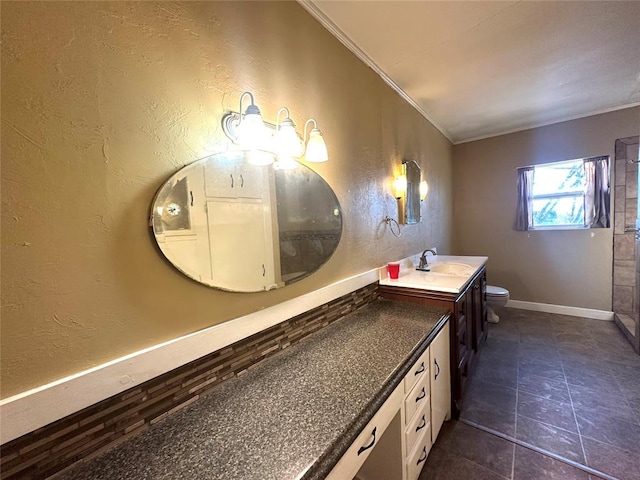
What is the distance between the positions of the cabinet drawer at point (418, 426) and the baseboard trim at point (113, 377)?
2.57ft

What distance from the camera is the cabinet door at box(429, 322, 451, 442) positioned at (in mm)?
1400

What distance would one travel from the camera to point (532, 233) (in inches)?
137

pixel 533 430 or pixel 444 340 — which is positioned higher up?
pixel 444 340

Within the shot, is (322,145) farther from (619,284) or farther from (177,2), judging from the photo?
(619,284)

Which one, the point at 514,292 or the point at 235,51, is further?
the point at 514,292

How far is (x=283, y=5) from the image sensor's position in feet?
4.10

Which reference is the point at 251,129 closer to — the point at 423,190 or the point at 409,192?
the point at 409,192

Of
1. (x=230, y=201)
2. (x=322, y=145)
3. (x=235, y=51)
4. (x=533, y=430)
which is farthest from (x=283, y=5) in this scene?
(x=533, y=430)

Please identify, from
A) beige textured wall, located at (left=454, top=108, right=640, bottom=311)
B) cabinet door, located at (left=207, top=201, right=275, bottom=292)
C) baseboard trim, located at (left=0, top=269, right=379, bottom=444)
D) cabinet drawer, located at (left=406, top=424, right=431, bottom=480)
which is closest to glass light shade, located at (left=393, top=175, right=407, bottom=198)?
cabinet door, located at (left=207, top=201, right=275, bottom=292)

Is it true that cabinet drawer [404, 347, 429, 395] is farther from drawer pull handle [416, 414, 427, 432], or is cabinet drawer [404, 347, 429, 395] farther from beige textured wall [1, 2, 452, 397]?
beige textured wall [1, 2, 452, 397]

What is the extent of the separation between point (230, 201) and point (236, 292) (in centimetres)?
36

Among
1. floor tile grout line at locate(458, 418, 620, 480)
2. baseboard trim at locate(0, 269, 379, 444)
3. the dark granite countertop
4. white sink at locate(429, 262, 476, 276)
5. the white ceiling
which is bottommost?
floor tile grout line at locate(458, 418, 620, 480)

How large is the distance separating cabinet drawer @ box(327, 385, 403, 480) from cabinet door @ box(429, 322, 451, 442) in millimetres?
455

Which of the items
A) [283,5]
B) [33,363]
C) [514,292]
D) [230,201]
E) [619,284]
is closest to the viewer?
[33,363]
